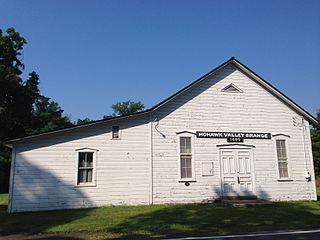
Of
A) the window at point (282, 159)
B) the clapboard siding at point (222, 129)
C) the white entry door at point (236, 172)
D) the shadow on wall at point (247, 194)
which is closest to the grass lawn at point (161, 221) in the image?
the clapboard siding at point (222, 129)

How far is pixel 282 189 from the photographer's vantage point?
1741 centimetres

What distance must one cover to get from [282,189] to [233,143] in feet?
12.2

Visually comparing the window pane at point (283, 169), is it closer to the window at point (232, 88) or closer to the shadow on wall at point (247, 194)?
the shadow on wall at point (247, 194)

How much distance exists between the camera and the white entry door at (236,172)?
16797 millimetres

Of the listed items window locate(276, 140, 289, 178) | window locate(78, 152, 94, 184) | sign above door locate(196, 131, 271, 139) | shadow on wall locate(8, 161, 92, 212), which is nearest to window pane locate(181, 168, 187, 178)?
sign above door locate(196, 131, 271, 139)

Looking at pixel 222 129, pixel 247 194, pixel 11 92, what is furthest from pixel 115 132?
pixel 11 92

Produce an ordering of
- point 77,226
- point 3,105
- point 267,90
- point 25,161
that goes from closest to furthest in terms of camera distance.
→ 1. point 77,226
2. point 25,161
3. point 267,90
4. point 3,105

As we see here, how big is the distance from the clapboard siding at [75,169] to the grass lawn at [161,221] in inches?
40.1

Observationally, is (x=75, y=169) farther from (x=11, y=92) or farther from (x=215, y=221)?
(x=11, y=92)

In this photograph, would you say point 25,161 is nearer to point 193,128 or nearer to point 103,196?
point 103,196

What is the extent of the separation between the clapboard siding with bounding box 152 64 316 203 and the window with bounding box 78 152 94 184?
3.17 meters

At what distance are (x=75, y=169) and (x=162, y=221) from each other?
20.1 feet

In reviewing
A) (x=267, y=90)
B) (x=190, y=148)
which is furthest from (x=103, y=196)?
(x=267, y=90)

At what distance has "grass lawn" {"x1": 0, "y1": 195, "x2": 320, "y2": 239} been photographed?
9.54 metres
